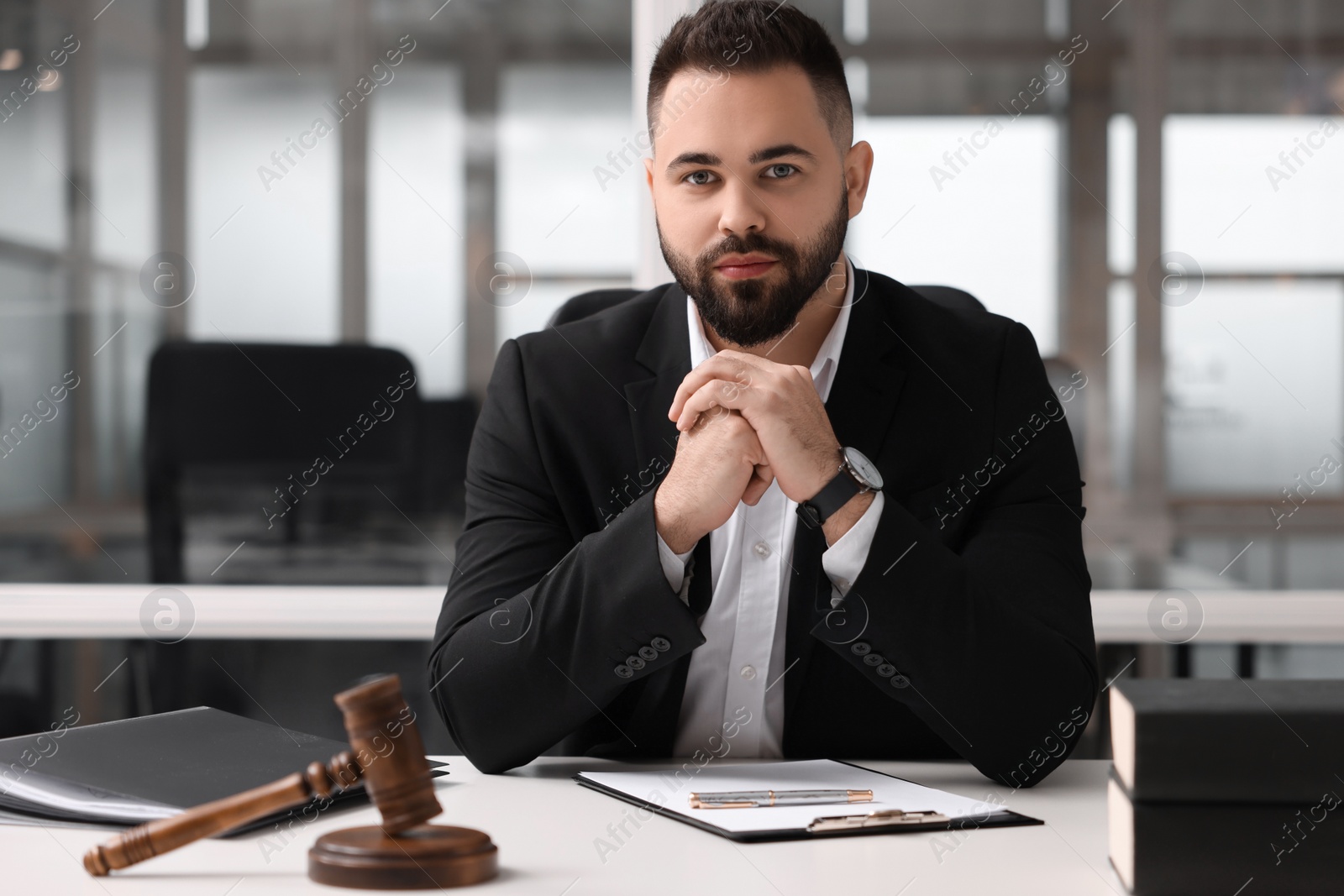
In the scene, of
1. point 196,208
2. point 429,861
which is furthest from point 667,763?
point 196,208

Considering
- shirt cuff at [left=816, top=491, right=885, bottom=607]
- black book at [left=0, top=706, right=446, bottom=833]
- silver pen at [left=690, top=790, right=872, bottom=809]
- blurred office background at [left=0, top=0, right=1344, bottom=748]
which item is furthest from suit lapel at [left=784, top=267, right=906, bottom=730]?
blurred office background at [left=0, top=0, right=1344, bottom=748]

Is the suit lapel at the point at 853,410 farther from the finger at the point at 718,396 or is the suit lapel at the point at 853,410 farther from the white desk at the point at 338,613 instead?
the white desk at the point at 338,613

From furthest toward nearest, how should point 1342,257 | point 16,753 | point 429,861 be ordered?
point 1342,257, point 16,753, point 429,861

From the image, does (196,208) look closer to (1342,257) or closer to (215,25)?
(215,25)

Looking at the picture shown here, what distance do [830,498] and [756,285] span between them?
39cm

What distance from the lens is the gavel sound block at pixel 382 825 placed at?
82 cm

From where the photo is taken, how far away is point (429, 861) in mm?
854

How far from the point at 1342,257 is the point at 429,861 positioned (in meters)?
2.54

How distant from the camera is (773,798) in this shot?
3.58ft

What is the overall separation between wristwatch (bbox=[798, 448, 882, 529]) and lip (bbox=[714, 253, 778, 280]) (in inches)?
13.3

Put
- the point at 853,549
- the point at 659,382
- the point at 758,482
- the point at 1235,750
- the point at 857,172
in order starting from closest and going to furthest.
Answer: the point at 1235,750, the point at 853,549, the point at 758,482, the point at 659,382, the point at 857,172

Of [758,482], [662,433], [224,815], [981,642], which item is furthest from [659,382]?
[224,815]

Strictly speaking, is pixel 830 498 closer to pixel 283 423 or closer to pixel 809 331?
pixel 809 331

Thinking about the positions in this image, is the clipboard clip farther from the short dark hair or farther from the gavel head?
the short dark hair
